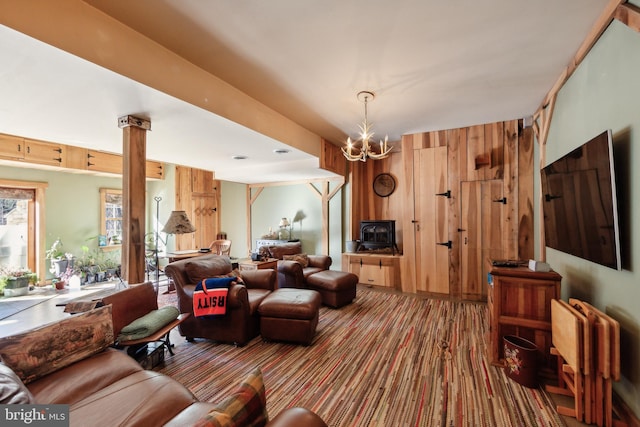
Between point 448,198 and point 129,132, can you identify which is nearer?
point 129,132

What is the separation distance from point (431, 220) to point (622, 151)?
2.85 m

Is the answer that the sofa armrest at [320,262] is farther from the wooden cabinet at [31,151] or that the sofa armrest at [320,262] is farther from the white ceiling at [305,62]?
the wooden cabinet at [31,151]

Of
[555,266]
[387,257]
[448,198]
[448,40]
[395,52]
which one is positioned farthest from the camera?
[387,257]

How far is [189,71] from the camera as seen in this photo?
2.33 m

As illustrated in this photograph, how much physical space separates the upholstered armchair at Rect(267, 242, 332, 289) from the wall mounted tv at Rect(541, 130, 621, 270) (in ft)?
10.00

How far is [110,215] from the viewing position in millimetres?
6152

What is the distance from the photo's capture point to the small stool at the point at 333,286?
392cm

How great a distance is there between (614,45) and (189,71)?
10.5 ft

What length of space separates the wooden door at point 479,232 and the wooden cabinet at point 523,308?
6.15ft

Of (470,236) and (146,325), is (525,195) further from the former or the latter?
(146,325)

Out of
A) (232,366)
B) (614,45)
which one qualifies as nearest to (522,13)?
(614,45)

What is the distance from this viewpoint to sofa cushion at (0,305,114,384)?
4.69 ft

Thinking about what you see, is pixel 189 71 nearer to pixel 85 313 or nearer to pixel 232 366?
pixel 85 313

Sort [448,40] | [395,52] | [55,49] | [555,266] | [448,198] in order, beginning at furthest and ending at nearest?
1. [448,198]
2. [555,266]
3. [395,52]
4. [448,40]
5. [55,49]
